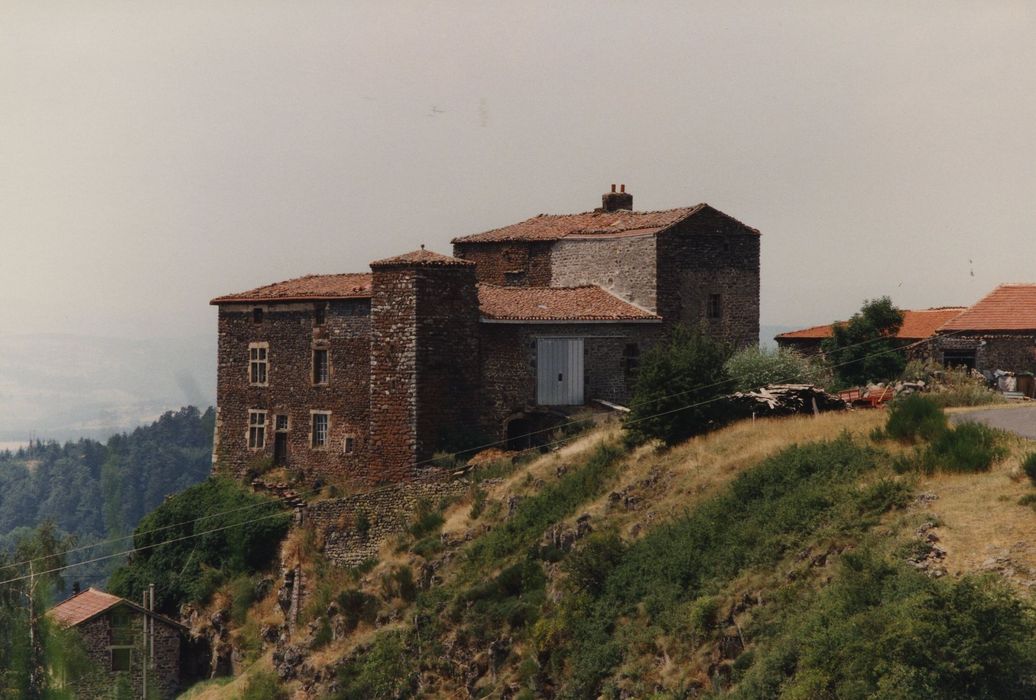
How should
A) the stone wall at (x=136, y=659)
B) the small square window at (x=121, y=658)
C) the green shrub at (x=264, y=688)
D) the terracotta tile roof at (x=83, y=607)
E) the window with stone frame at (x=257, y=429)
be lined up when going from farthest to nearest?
the window with stone frame at (x=257, y=429) → the terracotta tile roof at (x=83, y=607) → the small square window at (x=121, y=658) → the stone wall at (x=136, y=659) → the green shrub at (x=264, y=688)

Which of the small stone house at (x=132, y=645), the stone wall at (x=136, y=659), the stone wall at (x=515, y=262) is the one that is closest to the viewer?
the stone wall at (x=136, y=659)

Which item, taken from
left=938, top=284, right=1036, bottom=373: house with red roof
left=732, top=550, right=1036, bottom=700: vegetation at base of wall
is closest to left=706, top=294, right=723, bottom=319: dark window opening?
left=938, top=284, right=1036, bottom=373: house with red roof

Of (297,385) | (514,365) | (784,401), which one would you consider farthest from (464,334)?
(784,401)

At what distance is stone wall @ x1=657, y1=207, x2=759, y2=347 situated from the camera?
139ft

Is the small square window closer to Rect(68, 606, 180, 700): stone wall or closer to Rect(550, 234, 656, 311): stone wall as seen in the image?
Rect(68, 606, 180, 700): stone wall

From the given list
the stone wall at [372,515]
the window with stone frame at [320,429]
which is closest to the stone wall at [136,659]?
the stone wall at [372,515]

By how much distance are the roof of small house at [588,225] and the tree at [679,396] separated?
838cm

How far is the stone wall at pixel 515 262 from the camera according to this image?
46.1m

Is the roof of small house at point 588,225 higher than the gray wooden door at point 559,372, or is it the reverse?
the roof of small house at point 588,225

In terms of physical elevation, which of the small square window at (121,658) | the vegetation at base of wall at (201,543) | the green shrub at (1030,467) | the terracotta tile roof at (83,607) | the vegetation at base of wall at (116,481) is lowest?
the vegetation at base of wall at (116,481)

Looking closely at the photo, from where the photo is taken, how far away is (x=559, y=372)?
133 ft

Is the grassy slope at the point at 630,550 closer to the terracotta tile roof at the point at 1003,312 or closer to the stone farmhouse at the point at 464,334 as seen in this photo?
the stone farmhouse at the point at 464,334

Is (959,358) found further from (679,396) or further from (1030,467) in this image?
(1030,467)

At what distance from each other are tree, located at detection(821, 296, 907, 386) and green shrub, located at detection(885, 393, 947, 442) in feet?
51.6
